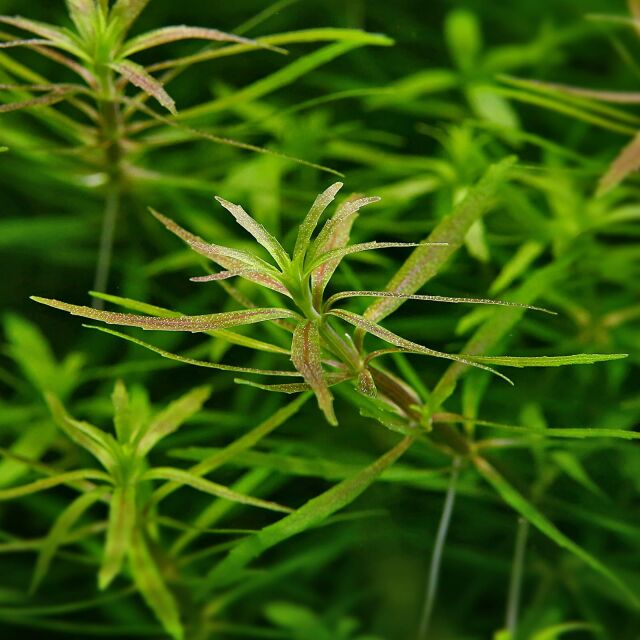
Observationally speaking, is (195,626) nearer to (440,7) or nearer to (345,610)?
(345,610)

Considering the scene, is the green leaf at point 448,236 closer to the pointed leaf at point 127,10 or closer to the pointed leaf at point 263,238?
the pointed leaf at point 263,238

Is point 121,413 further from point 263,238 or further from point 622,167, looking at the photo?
point 622,167

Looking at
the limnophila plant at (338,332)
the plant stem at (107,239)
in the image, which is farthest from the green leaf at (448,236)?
the plant stem at (107,239)

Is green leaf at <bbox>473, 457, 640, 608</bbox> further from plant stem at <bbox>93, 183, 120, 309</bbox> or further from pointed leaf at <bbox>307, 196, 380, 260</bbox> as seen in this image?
plant stem at <bbox>93, 183, 120, 309</bbox>

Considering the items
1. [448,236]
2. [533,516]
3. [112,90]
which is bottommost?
[533,516]

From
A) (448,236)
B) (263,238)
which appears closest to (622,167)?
(448,236)

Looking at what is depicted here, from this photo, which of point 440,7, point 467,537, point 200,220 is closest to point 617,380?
point 467,537
